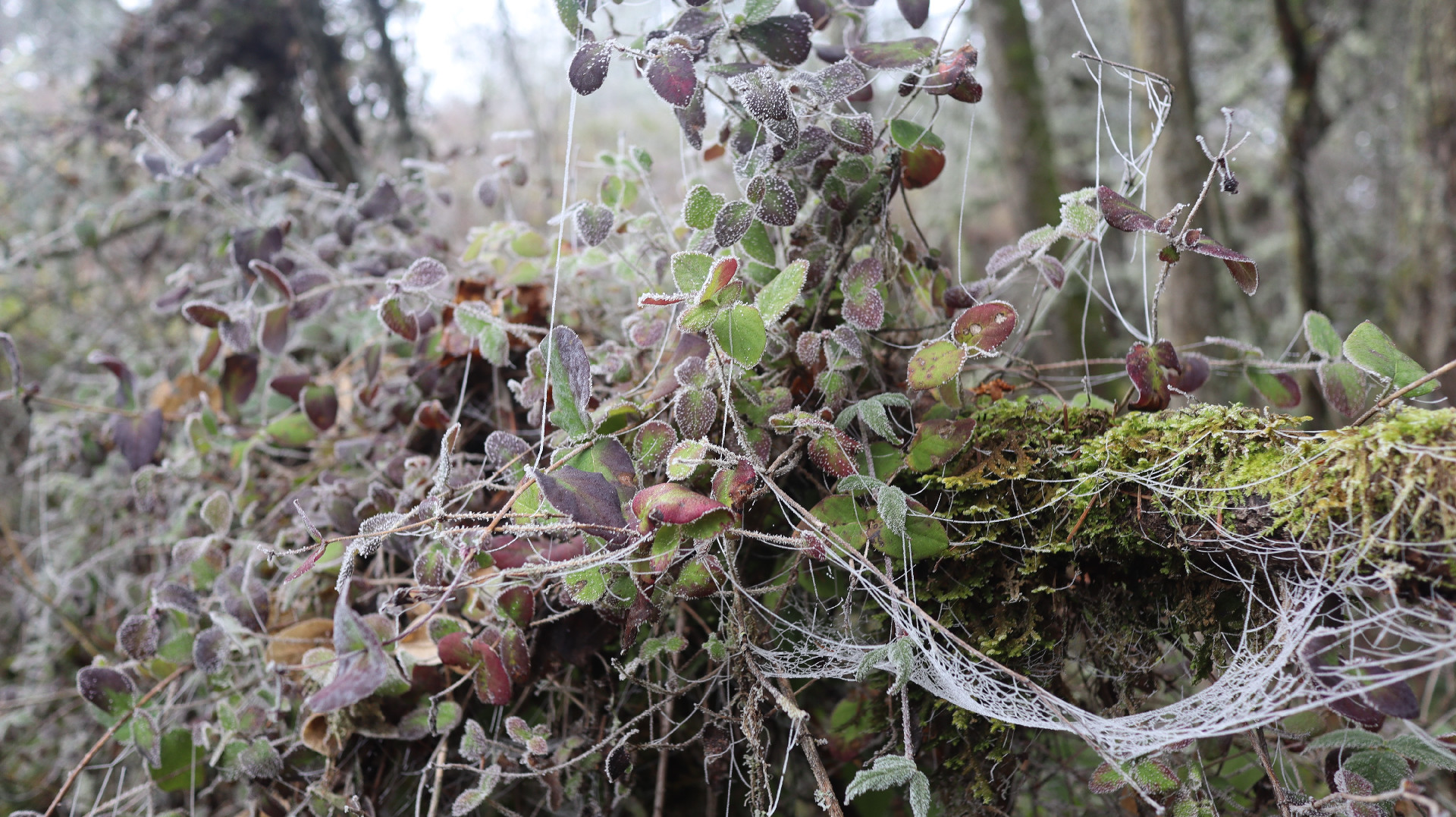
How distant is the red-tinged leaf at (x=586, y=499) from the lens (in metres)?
0.67

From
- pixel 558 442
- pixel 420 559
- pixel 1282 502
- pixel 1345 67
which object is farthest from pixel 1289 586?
pixel 1345 67

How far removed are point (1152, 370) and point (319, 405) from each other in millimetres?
1108

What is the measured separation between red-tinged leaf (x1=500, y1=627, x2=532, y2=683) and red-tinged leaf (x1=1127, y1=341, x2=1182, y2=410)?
692mm

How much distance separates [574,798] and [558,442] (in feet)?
1.43

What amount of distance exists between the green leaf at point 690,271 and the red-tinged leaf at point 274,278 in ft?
2.42

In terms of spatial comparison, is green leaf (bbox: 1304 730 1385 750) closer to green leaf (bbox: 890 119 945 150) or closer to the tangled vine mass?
the tangled vine mass

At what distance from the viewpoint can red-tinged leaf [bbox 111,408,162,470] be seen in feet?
4.08

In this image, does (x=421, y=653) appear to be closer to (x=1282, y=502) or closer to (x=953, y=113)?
(x=1282, y=502)

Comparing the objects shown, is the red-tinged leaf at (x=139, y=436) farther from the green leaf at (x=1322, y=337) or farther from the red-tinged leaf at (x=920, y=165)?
the green leaf at (x=1322, y=337)

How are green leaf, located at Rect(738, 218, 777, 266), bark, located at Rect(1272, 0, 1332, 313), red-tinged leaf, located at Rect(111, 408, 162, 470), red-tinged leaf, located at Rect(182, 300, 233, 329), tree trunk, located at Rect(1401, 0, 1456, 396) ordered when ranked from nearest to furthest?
1. green leaf, located at Rect(738, 218, 777, 266)
2. red-tinged leaf, located at Rect(182, 300, 233, 329)
3. red-tinged leaf, located at Rect(111, 408, 162, 470)
4. tree trunk, located at Rect(1401, 0, 1456, 396)
5. bark, located at Rect(1272, 0, 1332, 313)

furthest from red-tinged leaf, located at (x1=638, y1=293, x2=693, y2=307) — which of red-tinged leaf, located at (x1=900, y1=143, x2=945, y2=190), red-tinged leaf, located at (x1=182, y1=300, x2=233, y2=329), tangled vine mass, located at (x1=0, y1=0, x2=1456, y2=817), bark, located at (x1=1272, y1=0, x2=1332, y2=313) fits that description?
bark, located at (x1=1272, y1=0, x2=1332, y2=313)

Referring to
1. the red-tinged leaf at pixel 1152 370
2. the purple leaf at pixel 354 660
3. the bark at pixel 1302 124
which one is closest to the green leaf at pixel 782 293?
the red-tinged leaf at pixel 1152 370

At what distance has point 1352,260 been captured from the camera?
4.88m

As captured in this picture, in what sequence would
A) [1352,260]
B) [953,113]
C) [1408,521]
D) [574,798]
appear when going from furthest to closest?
1. [953,113]
2. [1352,260]
3. [574,798]
4. [1408,521]
